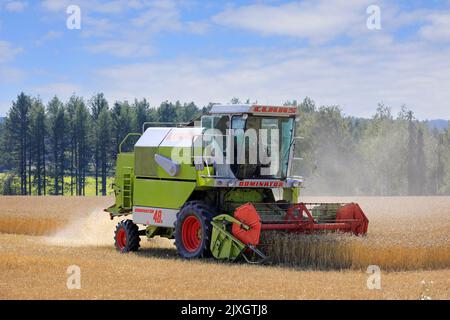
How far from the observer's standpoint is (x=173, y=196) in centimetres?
1675

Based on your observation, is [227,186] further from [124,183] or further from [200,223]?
[124,183]

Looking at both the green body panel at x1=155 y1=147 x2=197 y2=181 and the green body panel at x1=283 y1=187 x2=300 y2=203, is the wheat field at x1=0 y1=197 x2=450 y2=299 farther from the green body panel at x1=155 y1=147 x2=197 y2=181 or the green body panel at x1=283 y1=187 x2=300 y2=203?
the green body panel at x1=283 y1=187 x2=300 y2=203

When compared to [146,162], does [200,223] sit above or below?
below

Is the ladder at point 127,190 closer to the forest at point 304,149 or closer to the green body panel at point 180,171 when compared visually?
the green body panel at point 180,171

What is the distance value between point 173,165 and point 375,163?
2888 inches

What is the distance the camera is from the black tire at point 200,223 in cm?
1538

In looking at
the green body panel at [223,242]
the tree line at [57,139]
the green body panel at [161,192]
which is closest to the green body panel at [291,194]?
the green body panel at [161,192]

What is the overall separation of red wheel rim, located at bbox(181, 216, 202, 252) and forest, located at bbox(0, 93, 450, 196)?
57940 mm

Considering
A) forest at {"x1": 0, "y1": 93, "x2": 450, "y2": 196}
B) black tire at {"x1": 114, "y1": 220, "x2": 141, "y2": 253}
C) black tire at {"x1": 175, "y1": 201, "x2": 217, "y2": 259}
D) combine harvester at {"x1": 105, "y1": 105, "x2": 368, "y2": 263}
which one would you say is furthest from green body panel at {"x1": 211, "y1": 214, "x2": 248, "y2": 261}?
forest at {"x1": 0, "y1": 93, "x2": 450, "y2": 196}

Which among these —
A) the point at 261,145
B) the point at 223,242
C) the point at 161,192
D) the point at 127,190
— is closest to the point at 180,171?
the point at 161,192

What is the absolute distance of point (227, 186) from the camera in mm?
15844

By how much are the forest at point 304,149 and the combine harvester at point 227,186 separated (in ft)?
187

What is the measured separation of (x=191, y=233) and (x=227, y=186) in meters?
1.22
